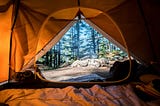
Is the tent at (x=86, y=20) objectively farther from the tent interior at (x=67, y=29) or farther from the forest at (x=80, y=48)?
the forest at (x=80, y=48)

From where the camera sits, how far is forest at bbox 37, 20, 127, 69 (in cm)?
316

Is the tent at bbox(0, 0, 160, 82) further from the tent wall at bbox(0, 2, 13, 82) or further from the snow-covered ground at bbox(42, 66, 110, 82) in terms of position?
the snow-covered ground at bbox(42, 66, 110, 82)

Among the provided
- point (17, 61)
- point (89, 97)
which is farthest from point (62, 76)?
point (89, 97)

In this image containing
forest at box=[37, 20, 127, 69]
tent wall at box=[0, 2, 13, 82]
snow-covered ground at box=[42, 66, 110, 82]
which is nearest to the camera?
tent wall at box=[0, 2, 13, 82]

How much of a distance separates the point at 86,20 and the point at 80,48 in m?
0.65

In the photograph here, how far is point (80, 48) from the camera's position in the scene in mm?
3459

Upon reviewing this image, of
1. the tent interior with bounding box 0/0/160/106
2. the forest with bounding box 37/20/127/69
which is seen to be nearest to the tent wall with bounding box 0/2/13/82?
the tent interior with bounding box 0/0/160/106

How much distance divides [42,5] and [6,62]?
0.88 m

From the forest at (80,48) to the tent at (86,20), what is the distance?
0.75ft

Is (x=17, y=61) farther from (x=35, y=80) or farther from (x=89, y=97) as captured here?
(x=89, y=97)

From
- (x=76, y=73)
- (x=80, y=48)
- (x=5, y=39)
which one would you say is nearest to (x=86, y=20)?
(x=80, y=48)

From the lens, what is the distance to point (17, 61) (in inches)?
108

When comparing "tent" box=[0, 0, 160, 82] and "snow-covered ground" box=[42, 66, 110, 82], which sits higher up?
"tent" box=[0, 0, 160, 82]

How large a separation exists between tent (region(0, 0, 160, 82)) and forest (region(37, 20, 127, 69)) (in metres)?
0.23
